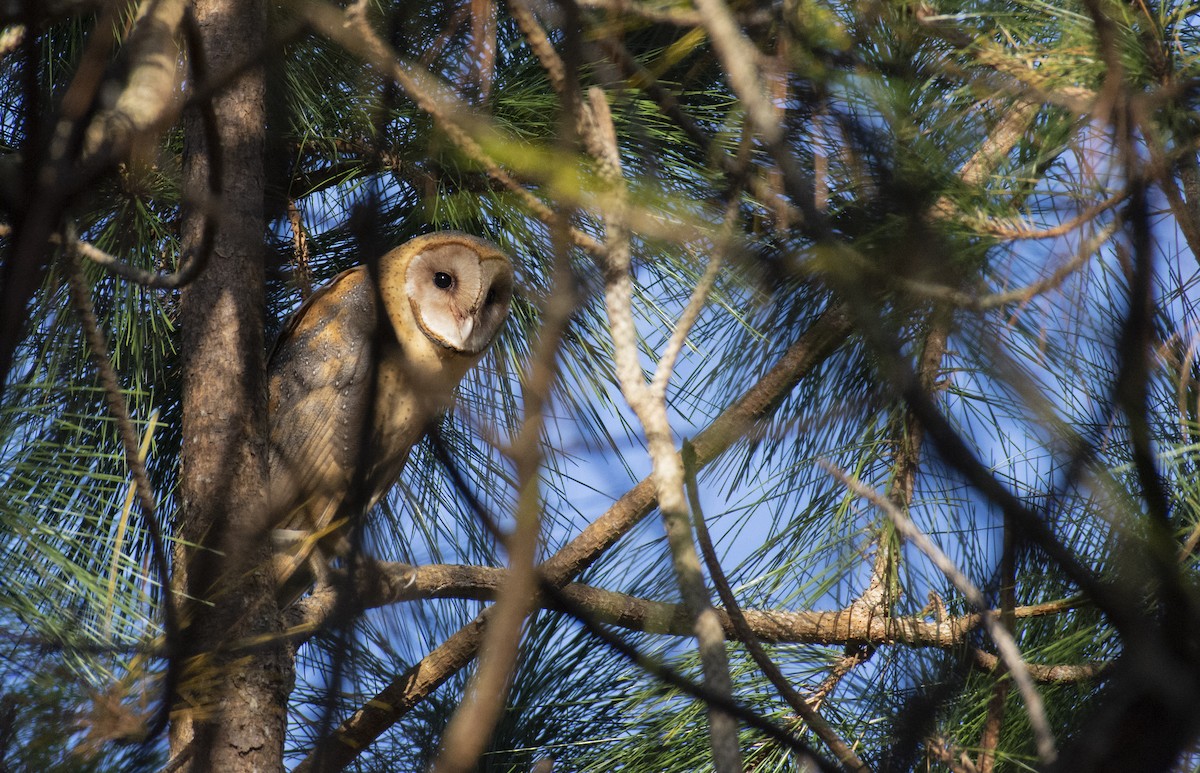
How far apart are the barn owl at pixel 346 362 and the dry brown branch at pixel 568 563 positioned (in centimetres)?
49

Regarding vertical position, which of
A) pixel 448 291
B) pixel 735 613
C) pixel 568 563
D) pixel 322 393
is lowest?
pixel 735 613

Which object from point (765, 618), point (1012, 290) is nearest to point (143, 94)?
point (1012, 290)

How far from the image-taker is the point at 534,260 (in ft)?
7.96

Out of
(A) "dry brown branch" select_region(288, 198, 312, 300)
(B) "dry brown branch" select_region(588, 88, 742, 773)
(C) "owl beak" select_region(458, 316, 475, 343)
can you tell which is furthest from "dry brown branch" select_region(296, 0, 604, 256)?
(C) "owl beak" select_region(458, 316, 475, 343)

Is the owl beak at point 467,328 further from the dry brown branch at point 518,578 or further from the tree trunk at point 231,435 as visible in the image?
the dry brown branch at point 518,578

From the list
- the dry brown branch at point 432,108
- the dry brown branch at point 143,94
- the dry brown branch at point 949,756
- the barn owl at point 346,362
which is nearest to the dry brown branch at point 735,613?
the dry brown branch at point 432,108

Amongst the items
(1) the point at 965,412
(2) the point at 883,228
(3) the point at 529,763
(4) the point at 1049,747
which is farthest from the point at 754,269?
(3) the point at 529,763

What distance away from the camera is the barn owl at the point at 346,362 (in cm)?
236

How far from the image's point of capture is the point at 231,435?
1.73 meters

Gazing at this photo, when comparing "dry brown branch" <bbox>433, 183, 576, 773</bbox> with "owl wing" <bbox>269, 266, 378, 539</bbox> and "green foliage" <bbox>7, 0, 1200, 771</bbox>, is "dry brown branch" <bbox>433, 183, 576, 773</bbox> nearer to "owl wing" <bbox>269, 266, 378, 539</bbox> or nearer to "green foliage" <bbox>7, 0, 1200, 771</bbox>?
"green foliage" <bbox>7, 0, 1200, 771</bbox>

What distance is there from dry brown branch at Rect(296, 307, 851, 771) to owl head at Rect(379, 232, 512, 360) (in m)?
0.82

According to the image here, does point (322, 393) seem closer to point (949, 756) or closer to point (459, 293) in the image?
point (459, 293)

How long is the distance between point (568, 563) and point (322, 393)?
0.93 m

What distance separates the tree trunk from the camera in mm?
1497
